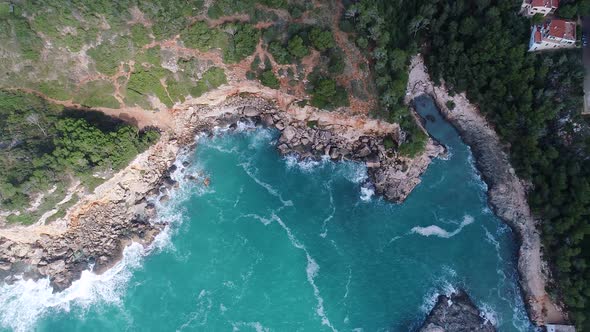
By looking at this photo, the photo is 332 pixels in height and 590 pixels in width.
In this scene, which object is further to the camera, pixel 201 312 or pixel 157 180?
pixel 157 180

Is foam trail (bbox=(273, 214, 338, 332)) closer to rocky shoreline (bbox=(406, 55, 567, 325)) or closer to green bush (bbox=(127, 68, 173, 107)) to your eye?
green bush (bbox=(127, 68, 173, 107))

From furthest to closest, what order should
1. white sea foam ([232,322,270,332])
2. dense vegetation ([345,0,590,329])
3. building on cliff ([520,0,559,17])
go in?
building on cliff ([520,0,559,17])
white sea foam ([232,322,270,332])
dense vegetation ([345,0,590,329])

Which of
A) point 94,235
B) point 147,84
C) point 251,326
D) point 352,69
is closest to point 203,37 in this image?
point 147,84

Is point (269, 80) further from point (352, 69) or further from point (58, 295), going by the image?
point (58, 295)

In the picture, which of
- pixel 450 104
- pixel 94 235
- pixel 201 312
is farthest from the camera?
pixel 450 104

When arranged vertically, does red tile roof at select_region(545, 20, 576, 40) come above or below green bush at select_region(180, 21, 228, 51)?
below

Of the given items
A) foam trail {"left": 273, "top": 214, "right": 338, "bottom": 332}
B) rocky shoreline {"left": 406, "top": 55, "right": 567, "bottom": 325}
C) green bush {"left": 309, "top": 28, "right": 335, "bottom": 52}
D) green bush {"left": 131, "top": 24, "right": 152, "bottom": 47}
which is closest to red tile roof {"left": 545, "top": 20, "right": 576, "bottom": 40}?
rocky shoreline {"left": 406, "top": 55, "right": 567, "bottom": 325}

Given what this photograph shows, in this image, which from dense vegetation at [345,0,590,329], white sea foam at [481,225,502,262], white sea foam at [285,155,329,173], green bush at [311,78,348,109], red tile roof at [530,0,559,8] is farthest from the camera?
white sea foam at [285,155,329,173]

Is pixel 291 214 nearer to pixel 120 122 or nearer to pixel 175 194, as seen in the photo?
pixel 175 194
